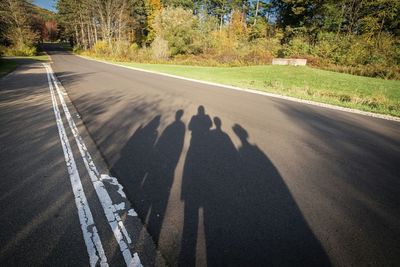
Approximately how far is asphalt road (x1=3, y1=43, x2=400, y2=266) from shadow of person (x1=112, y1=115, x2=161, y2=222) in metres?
0.02

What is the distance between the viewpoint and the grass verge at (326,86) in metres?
10.9

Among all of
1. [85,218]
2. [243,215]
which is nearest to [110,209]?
[85,218]

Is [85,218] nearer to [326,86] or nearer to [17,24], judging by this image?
[326,86]

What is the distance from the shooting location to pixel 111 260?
2.24m

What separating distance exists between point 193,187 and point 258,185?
3.47 ft

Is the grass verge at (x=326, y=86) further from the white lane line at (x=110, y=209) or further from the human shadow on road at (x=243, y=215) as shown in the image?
the white lane line at (x=110, y=209)

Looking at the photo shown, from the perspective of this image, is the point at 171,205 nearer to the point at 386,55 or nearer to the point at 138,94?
the point at 138,94

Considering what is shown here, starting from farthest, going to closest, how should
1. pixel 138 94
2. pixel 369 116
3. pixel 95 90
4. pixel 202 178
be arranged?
1. pixel 95 90
2. pixel 138 94
3. pixel 369 116
4. pixel 202 178

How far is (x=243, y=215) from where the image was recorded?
9.50ft

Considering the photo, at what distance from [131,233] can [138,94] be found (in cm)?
893

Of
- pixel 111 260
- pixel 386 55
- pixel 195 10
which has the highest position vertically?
pixel 195 10

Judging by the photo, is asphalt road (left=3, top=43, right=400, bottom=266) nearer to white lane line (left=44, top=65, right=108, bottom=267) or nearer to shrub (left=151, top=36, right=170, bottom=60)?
white lane line (left=44, top=65, right=108, bottom=267)

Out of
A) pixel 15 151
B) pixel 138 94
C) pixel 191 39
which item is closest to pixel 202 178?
pixel 15 151

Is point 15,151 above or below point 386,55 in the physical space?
below
